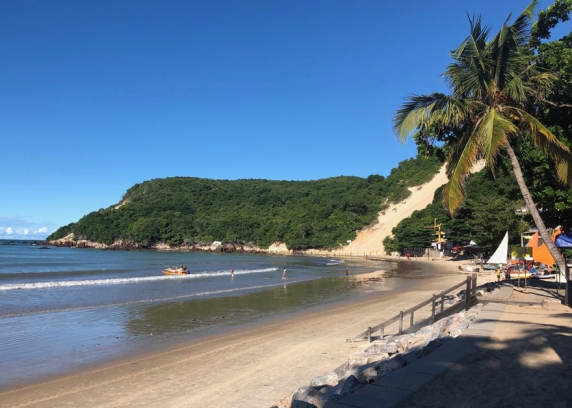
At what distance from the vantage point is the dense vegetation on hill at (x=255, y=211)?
10731 centimetres

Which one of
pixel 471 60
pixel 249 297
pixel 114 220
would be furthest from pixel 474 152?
pixel 114 220

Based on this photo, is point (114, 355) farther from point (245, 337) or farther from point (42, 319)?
point (42, 319)

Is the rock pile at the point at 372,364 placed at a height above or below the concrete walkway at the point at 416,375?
below

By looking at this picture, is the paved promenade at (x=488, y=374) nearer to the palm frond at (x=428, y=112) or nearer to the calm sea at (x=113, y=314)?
the palm frond at (x=428, y=112)

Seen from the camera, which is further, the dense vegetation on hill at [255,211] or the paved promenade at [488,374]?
the dense vegetation on hill at [255,211]

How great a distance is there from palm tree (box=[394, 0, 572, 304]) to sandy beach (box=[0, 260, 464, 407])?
567 centimetres

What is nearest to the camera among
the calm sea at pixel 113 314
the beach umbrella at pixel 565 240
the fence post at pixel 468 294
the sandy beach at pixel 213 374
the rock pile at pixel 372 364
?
the rock pile at pixel 372 364

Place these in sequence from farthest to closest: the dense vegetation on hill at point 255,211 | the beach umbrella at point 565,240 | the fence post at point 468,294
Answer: the dense vegetation on hill at point 255,211 → the beach umbrella at point 565,240 → the fence post at point 468,294

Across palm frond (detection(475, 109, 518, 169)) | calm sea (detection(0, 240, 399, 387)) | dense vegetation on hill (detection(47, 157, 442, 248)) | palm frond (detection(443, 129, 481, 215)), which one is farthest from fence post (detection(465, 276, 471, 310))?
dense vegetation on hill (detection(47, 157, 442, 248))

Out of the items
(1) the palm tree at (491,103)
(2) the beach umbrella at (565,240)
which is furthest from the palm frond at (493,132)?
(2) the beach umbrella at (565,240)

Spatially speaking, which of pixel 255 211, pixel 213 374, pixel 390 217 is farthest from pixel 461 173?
pixel 255 211

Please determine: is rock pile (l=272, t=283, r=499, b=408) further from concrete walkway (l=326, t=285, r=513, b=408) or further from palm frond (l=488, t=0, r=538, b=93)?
palm frond (l=488, t=0, r=538, b=93)

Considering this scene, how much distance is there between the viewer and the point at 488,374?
5430 millimetres

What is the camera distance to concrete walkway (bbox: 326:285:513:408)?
14.6ft
